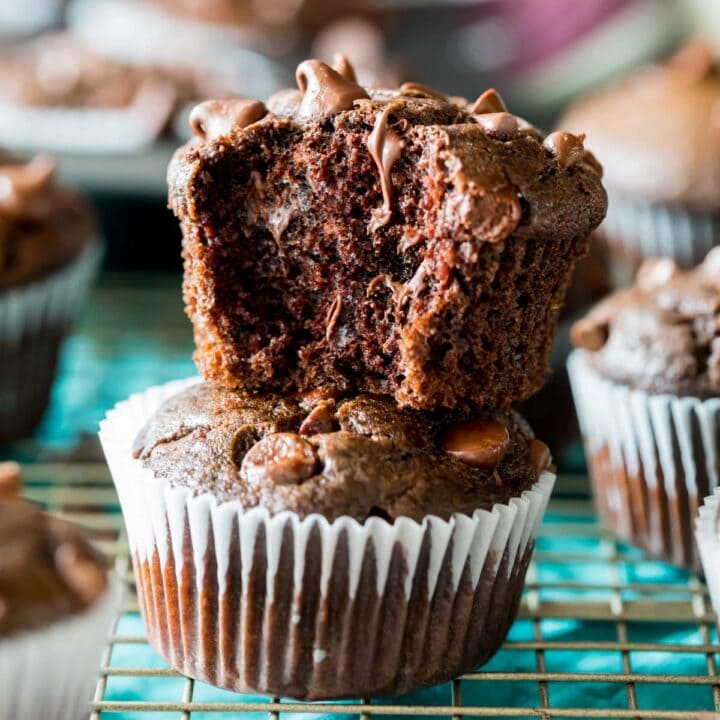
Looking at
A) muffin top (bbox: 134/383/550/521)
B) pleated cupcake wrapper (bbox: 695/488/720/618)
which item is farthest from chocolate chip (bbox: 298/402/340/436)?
pleated cupcake wrapper (bbox: 695/488/720/618)

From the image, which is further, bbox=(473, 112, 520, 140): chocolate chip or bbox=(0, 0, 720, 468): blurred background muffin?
bbox=(0, 0, 720, 468): blurred background muffin

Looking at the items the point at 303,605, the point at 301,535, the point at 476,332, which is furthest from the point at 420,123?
the point at 303,605

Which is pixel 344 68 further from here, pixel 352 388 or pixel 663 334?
pixel 663 334

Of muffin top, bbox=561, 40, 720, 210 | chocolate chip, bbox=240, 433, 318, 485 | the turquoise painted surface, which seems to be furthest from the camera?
muffin top, bbox=561, 40, 720, 210

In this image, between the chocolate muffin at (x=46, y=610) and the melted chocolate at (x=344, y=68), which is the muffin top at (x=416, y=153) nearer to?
the melted chocolate at (x=344, y=68)

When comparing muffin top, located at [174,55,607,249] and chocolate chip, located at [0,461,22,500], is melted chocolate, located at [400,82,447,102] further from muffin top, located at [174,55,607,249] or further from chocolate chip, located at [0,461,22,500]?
chocolate chip, located at [0,461,22,500]

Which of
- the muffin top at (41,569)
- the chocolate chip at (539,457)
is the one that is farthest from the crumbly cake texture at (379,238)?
the muffin top at (41,569)

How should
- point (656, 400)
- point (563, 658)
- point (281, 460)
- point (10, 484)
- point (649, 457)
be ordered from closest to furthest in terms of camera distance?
point (10, 484) < point (281, 460) < point (563, 658) < point (656, 400) < point (649, 457)

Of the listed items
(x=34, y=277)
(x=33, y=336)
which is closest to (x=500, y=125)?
(x=34, y=277)
